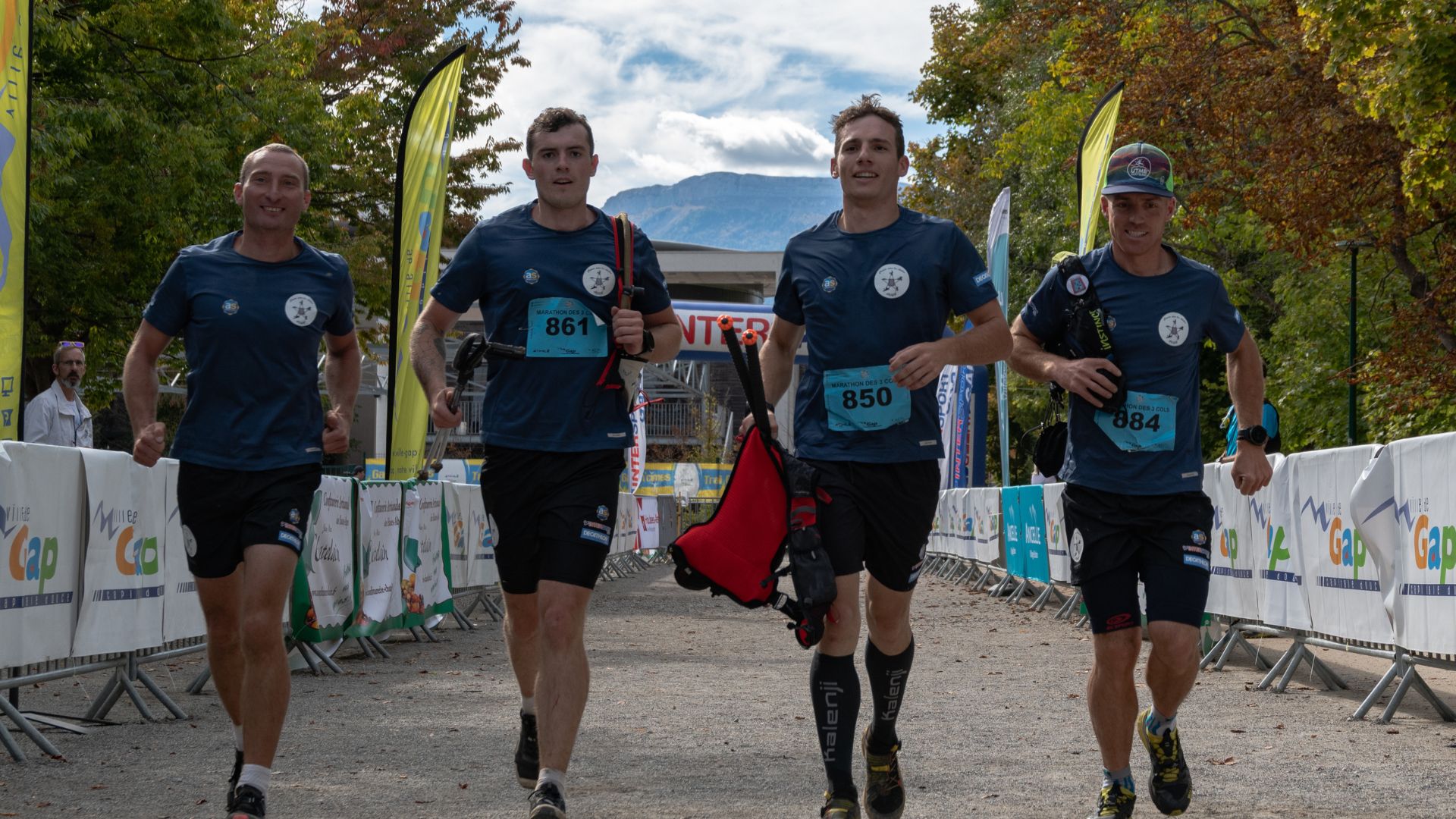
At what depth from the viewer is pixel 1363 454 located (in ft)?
31.1

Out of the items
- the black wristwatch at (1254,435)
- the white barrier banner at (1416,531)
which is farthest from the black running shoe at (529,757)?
the white barrier banner at (1416,531)

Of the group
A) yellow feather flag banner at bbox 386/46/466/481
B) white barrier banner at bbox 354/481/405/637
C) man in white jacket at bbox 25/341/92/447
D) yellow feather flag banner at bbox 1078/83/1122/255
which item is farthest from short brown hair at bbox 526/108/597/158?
yellow feather flag banner at bbox 1078/83/1122/255

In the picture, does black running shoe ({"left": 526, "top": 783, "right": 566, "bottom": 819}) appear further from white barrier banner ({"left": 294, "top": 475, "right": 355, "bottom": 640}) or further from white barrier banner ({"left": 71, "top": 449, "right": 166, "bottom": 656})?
white barrier banner ({"left": 294, "top": 475, "right": 355, "bottom": 640})

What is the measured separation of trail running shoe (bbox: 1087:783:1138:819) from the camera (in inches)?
215

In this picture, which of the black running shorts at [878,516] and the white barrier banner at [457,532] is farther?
the white barrier banner at [457,532]

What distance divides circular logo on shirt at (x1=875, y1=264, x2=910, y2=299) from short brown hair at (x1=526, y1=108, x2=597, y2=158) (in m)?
1.13

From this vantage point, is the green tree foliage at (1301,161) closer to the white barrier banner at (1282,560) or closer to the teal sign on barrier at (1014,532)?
the teal sign on barrier at (1014,532)

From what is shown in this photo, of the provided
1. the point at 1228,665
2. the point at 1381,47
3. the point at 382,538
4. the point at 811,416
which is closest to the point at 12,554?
the point at 811,416

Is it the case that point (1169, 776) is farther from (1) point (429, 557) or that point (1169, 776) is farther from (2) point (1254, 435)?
(1) point (429, 557)

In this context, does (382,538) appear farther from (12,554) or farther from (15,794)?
(15,794)

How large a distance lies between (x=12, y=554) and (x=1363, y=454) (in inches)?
279

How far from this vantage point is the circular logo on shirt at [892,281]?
557 centimetres

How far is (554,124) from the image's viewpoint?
19.2 feet

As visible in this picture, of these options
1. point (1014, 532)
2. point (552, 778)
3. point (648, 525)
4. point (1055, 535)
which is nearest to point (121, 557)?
point (552, 778)
